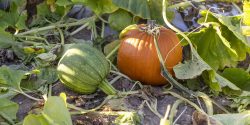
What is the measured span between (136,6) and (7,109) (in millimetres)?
1071

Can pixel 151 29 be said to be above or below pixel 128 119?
above

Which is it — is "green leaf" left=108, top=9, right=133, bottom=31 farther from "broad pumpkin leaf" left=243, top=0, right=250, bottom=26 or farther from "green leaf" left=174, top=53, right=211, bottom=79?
"broad pumpkin leaf" left=243, top=0, right=250, bottom=26

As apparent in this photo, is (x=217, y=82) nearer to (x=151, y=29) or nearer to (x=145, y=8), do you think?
(x=151, y=29)

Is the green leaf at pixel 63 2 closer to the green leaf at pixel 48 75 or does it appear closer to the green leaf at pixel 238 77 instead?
the green leaf at pixel 48 75

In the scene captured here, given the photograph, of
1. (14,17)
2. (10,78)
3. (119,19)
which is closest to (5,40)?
(14,17)

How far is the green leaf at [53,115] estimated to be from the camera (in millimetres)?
1813

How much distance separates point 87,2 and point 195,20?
790 millimetres

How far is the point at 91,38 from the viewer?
298cm

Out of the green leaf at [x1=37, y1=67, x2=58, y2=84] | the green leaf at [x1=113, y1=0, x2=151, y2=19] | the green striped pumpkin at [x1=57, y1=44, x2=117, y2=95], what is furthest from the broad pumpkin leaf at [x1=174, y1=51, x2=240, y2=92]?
the green leaf at [x1=37, y1=67, x2=58, y2=84]

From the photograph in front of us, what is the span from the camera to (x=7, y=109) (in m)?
2.11

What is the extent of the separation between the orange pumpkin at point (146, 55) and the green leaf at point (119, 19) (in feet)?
1.13

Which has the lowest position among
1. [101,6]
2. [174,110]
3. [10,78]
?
[174,110]

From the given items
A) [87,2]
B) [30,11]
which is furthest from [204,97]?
[30,11]

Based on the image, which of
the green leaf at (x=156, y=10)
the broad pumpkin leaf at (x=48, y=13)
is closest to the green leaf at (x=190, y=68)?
the green leaf at (x=156, y=10)
